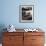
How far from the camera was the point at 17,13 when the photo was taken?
13.6 ft

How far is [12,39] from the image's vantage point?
367 centimetres

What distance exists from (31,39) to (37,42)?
0.20 metres

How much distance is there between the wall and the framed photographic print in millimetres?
98

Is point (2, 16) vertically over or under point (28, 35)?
over

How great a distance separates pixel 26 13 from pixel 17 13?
0.96 ft

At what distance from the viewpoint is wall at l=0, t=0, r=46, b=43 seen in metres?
4.12

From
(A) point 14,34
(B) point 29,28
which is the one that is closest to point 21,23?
(B) point 29,28

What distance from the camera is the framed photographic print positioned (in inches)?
163

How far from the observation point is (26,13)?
4.16 m

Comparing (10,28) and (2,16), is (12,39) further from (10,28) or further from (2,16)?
(2,16)

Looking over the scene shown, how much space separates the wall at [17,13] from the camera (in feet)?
13.5

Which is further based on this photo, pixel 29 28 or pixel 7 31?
pixel 29 28

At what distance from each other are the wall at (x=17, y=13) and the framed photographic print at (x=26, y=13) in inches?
3.8

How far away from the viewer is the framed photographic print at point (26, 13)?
413cm
